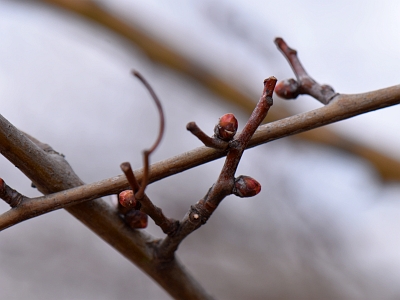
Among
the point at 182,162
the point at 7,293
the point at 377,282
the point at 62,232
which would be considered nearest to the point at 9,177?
the point at 62,232

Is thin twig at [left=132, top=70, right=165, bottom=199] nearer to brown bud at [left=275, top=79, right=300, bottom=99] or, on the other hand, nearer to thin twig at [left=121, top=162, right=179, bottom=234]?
thin twig at [left=121, top=162, right=179, bottom=234]

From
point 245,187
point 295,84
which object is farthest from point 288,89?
point 245,187

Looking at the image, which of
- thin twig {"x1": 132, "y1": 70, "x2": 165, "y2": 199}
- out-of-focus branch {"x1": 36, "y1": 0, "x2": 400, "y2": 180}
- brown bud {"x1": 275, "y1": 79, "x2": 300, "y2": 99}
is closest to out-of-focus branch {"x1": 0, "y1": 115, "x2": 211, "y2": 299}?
thin twig {"x1": 132, "y1": 70, "x2": 165, "y2": 199}

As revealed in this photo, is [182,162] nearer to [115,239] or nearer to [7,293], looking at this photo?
[115,239]

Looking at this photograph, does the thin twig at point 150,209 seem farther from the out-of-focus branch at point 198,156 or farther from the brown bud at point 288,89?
the brown bud at point 288,89

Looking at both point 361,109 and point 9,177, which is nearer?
point 361,109

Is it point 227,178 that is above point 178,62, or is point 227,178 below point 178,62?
below

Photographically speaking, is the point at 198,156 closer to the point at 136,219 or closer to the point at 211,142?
the point at 211,142
